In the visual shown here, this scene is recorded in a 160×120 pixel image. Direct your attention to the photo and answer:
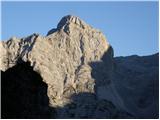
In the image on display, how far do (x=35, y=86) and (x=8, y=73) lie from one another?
408 cm

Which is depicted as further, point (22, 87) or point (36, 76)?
point (36, 76)

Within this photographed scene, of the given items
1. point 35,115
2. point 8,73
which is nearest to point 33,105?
point 35,115

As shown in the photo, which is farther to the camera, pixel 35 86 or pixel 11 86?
pixel 35 86

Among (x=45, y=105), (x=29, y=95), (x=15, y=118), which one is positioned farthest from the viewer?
(x=45, y=105)

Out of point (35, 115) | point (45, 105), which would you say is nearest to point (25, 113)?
point (35, 115)

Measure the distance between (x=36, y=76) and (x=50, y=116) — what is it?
540 cm

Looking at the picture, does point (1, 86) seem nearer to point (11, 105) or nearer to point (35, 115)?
point (11, 105)

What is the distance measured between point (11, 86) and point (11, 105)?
2001 mm

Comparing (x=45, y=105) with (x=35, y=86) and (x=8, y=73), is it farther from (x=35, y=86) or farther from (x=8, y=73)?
(x=8, y=73)

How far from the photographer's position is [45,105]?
5850 centimetres

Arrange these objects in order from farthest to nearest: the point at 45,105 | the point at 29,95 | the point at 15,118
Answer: the point at 45,105, the point at 29,95, the point at 15,118

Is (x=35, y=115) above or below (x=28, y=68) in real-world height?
below

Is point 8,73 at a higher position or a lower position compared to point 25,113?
higher

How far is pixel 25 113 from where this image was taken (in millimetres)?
53000
